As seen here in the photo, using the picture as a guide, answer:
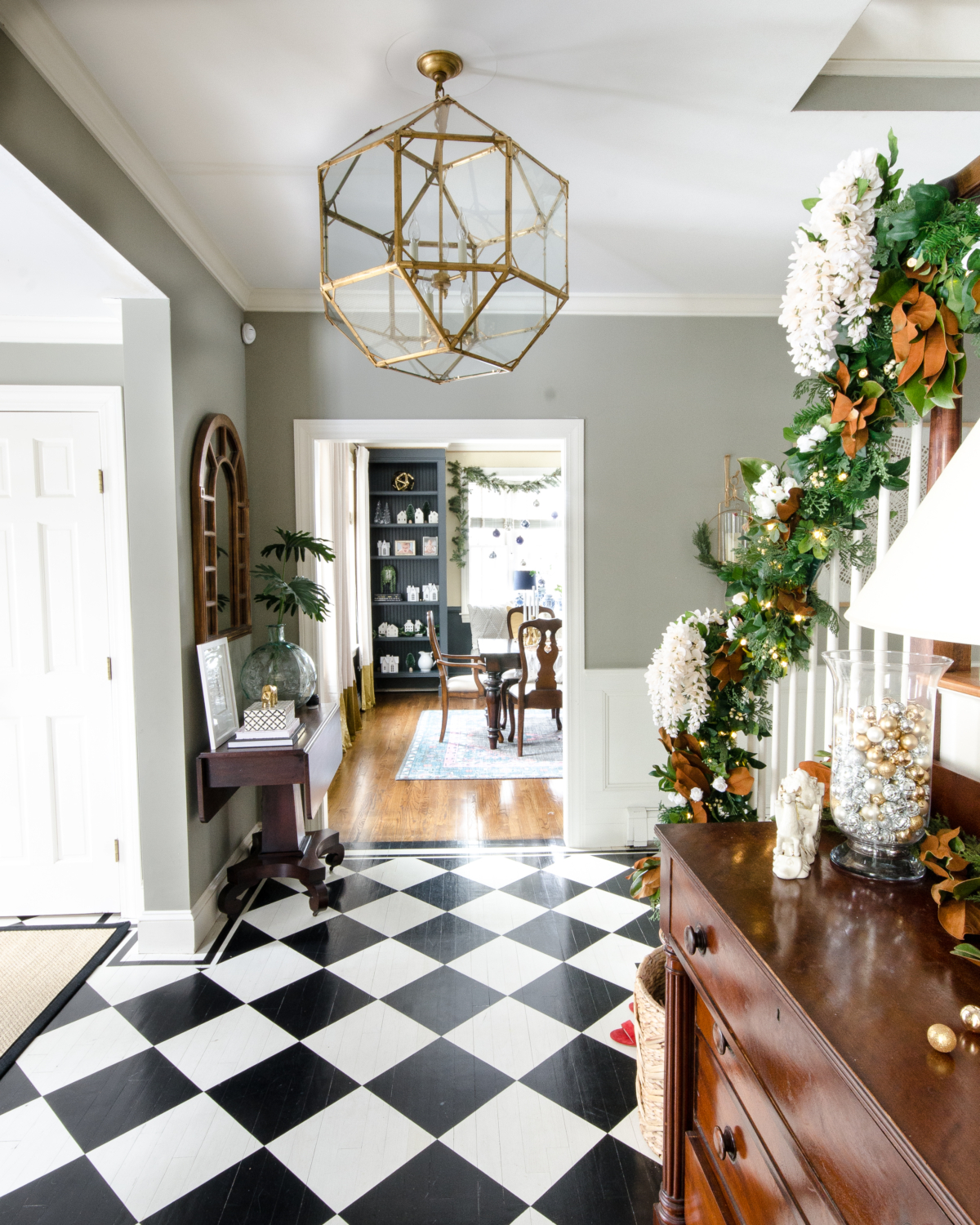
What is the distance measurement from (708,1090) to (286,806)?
7.36 ft

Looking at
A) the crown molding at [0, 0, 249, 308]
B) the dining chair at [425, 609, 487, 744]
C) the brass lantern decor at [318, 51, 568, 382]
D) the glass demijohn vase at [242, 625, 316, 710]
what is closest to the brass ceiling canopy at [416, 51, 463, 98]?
the brass lantern decor at [318, 51, 568, 382]

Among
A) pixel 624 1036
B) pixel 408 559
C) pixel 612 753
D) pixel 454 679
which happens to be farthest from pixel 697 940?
pixel 408 559

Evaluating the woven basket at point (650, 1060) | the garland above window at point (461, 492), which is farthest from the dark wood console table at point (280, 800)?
the garland above window at point (461, 492)

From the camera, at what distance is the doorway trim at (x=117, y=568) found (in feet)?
9.68

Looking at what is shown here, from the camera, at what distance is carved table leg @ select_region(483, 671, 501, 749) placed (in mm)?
5703

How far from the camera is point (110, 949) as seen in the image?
9.21 ft

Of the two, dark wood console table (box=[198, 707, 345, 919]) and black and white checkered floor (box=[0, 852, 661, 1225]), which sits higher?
dark wood console table (box=[198, 707, 345, 919])

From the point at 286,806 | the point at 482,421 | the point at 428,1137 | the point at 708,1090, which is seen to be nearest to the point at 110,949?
the point at 286,806

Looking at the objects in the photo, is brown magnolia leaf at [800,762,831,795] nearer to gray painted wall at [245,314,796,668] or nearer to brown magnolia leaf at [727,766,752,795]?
brown magnolia leaf at [727,766,752,795]

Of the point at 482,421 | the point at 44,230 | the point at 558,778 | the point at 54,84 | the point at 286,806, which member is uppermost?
the point at 54,84

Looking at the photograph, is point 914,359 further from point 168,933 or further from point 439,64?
point 168,933

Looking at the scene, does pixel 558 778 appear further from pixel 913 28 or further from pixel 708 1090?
pixel 913 28

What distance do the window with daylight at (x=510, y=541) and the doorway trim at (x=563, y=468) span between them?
4.65m

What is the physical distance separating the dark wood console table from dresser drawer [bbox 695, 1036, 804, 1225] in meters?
1.92
